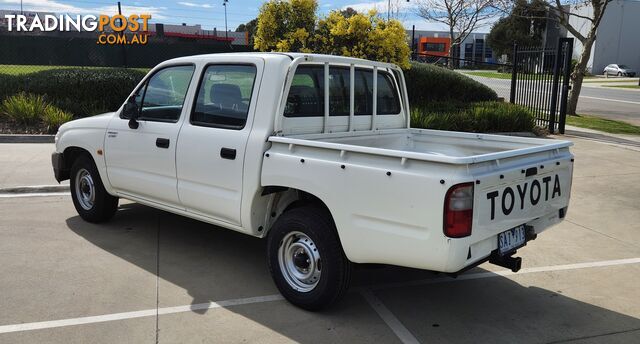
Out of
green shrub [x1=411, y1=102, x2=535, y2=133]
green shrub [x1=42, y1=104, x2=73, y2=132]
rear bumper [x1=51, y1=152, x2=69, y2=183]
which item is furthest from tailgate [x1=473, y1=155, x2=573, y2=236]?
green shrub [x1=42, y1=104, x2=73, y2=132]

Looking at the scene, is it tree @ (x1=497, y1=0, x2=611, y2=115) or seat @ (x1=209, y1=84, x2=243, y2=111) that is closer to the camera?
seat @ (x1=209, y1=84, x2=243, y2=111)

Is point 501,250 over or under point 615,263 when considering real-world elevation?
over

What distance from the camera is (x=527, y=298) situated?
446cm

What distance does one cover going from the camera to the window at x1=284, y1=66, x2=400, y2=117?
4.55 m

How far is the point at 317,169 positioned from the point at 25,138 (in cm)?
945

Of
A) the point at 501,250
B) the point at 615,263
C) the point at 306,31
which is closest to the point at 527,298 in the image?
the point at 501,250

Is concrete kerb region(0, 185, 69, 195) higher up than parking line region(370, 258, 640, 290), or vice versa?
concrete kerb region(0, 185, 69, 195)

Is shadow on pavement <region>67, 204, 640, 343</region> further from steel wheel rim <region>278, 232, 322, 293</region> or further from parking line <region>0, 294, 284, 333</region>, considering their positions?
steel wheel rim <region>278, 232, 322, 293</region>

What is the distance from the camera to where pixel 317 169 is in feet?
12.5

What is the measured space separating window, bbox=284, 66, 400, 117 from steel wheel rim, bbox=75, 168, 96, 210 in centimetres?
278

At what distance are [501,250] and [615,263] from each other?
7.42ft

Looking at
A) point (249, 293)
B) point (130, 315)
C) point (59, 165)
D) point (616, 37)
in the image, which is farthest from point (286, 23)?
point (616, 37)

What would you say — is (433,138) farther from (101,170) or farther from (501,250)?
(101,170)

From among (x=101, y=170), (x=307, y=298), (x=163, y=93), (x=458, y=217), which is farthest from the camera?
(x=101, y=170)
